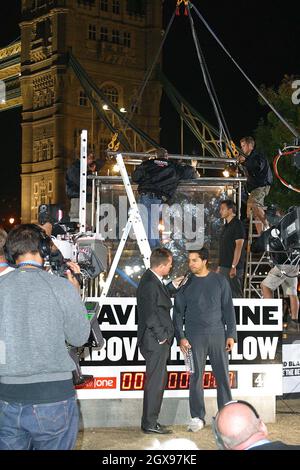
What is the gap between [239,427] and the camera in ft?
11.1

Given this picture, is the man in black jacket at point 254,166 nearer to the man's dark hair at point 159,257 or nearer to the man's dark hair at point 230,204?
the man's dark hair at point 230,204

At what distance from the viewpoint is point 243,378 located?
895 cm

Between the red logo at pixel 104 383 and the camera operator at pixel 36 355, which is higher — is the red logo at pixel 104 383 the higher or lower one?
the lower one

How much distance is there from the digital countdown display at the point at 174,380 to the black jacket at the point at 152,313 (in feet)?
1.67

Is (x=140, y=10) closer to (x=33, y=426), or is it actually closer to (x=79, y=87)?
(x=79, y=87)

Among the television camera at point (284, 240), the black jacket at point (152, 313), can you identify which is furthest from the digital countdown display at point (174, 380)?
the television camera at point (284, 240)

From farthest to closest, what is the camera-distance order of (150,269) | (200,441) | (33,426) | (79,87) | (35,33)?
1. (35,33)
2. (79,87)
3. (150,269)
4. (200,441)
5. (33,426)

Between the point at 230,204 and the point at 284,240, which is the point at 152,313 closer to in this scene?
the point at 284,240

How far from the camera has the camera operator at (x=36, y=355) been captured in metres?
4.35

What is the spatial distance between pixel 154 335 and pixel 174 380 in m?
0.80

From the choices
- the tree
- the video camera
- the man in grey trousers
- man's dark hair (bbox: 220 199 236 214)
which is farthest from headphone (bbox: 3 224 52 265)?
the tree

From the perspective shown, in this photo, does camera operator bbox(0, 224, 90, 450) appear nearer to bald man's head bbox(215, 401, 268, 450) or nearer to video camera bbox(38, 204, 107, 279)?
bald man's head bbox(215, 401, 268, 450)
